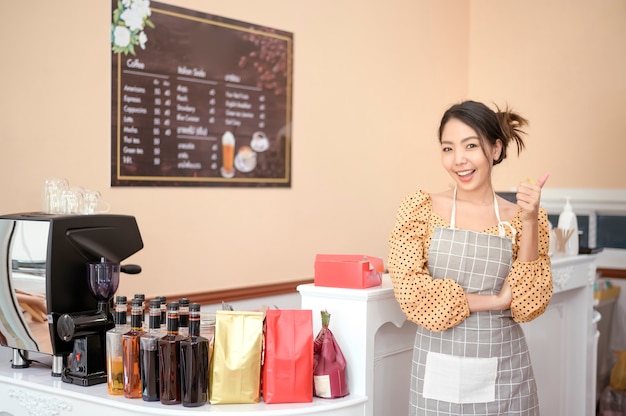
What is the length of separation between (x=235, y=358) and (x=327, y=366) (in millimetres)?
281

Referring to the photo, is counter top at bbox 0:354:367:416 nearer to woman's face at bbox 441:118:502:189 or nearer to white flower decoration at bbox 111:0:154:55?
woman's face at bbox 441:118:502:189

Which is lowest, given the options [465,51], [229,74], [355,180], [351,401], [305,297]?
[351,401]

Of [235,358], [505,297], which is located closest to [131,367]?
[235,358]


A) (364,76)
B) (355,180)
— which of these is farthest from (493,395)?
(364,76)

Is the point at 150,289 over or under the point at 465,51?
under

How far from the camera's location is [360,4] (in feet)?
14.9

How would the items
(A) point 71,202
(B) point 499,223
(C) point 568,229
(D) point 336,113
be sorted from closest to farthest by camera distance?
(B) point 499,223 < (A) point 71,202 < (C) point 568,229 < (D) point 336,113

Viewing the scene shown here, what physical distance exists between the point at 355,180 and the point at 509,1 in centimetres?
176

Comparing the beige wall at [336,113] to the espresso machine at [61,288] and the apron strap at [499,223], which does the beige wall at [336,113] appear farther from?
the apron strap at [499,223]

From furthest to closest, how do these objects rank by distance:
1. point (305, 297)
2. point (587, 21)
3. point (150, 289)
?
point (587, 21) < point (150, 289) < point (305, 297)

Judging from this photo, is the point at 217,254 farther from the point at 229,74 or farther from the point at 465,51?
the point at 465,51

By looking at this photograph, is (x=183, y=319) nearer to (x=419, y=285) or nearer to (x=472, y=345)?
(x=419, y=285)

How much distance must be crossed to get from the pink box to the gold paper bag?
335mm

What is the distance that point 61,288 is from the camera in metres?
2.46
